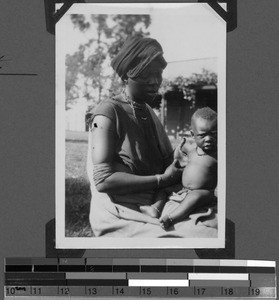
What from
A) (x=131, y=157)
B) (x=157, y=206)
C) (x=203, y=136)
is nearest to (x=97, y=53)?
(x=131, y=157)

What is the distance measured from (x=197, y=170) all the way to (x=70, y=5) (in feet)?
2.96

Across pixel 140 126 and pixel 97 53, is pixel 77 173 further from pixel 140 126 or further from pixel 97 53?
pixel 97 53

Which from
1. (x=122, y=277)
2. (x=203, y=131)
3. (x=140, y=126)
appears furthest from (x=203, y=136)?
(x=122, y=277)

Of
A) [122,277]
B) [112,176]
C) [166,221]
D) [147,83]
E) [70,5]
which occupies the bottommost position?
[122,277]

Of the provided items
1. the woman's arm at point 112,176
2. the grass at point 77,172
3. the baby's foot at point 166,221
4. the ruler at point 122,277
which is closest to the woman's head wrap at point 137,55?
the woman's arm at point 112,176

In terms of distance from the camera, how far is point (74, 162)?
4.07m

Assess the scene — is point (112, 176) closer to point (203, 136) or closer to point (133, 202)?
point (133, 202)

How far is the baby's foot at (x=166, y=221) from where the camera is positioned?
13.3ft

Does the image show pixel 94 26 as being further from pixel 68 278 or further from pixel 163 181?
pixel 68 278

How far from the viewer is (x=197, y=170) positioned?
4059 mm

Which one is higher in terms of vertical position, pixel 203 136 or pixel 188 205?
pixel 203 136

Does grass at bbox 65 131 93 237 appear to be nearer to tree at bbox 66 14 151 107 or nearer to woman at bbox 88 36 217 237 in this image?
woman at bbox 88 36 217 237

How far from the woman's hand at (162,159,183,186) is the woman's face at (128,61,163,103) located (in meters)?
0.30

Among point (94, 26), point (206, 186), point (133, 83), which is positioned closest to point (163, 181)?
point (206, 186)
